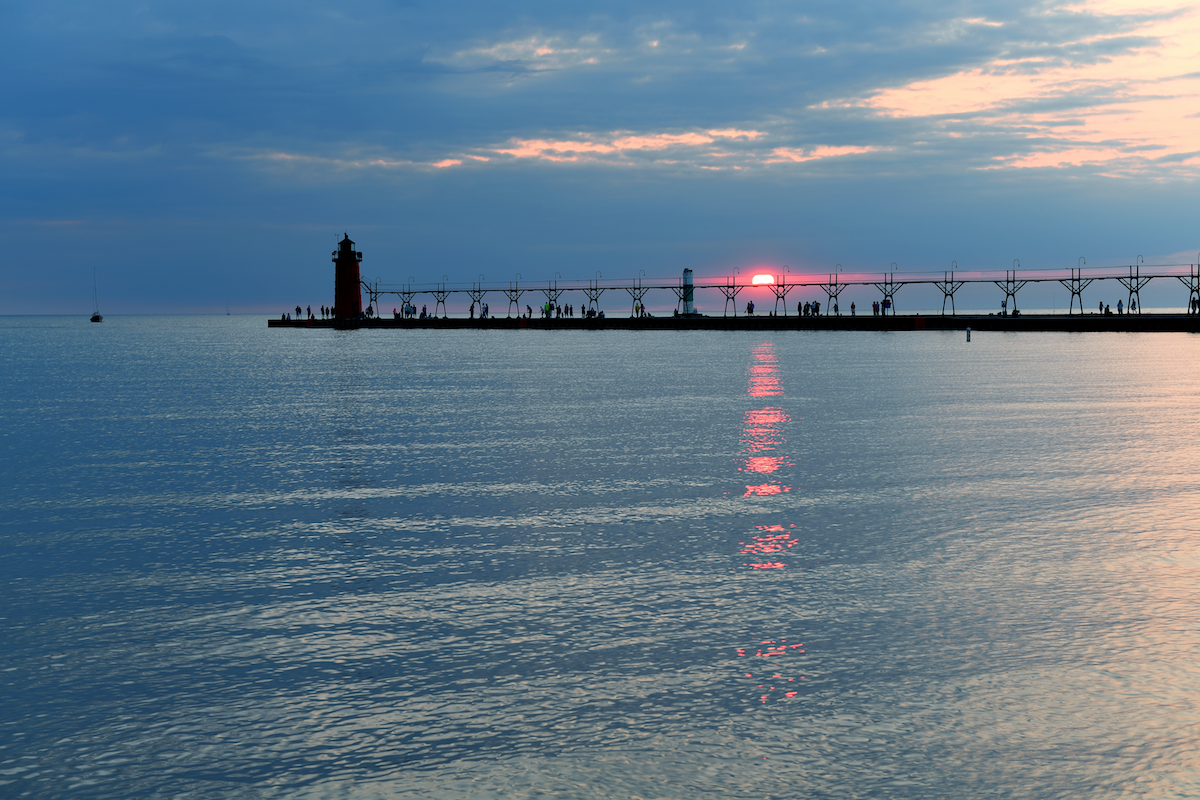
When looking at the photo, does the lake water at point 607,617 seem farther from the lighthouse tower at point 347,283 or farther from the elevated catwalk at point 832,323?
the lighthouse tower at point 347,283

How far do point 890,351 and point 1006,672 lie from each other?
53.1 meters

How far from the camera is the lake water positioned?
5.30 m

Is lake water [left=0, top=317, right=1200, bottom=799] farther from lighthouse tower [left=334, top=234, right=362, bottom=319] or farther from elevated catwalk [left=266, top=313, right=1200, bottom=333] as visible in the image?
lighthouse tower [left=334, top=234, right=362, bottom=319]

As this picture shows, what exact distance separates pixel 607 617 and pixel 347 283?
122 meters

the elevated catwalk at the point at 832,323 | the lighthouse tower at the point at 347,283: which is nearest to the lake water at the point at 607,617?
the elevated catwalk at the point at 832,323

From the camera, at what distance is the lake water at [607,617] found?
17.4 ft

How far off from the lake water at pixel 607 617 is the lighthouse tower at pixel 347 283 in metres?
106

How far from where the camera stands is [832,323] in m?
97.8

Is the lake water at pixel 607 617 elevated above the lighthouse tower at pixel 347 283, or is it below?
below

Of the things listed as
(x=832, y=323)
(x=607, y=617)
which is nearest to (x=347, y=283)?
(x=832, y=323)

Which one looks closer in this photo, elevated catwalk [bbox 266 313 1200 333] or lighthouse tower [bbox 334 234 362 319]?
elevated catwalk [bbox 266 313 1200 333]

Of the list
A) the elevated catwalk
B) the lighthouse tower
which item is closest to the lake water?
the elevated catwalk

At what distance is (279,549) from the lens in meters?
10.6

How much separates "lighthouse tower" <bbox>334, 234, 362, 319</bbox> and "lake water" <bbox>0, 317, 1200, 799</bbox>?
106 m
